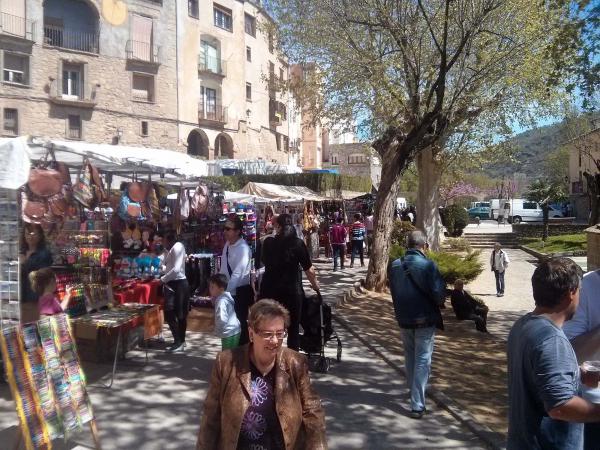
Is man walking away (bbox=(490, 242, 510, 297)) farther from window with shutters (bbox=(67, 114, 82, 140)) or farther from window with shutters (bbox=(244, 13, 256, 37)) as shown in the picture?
window with shutters (bbox=(244, 13, 256, 37))

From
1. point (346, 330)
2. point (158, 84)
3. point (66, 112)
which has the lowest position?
point (346, 330)

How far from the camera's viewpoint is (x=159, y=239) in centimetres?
884

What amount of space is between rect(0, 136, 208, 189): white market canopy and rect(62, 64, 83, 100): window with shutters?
25859 mm

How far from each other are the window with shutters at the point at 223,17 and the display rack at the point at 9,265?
121ft

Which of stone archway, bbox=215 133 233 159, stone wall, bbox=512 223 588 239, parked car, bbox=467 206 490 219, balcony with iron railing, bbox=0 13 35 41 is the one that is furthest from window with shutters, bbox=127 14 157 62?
parked car, bbox=467 206 490 219

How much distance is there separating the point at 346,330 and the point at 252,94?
121ft

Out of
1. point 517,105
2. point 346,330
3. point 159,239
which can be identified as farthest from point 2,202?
point 517,105

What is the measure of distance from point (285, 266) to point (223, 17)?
3793 cm

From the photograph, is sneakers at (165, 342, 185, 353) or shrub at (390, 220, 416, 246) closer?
sneakers at (165, 342, 185, 353)

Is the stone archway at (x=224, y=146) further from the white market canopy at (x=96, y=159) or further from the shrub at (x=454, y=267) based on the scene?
the white market canopy at (x=96, y=159)

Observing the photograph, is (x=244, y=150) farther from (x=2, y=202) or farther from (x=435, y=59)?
(x=2, y=202)

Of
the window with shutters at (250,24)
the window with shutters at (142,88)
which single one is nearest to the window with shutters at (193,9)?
the window with shutters at (250,24)

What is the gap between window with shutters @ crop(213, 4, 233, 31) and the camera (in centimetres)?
3919

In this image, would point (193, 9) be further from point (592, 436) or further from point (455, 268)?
point (592, 436)
